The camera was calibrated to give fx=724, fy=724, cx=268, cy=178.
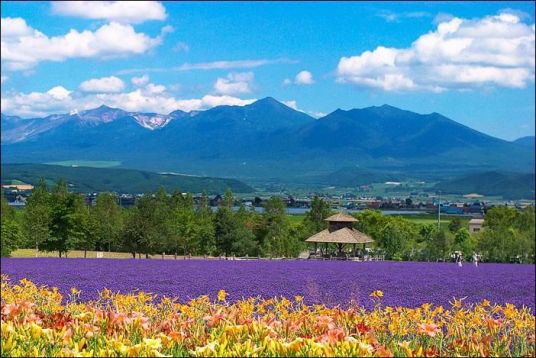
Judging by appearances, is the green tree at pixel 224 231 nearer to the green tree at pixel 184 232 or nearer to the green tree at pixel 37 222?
the green tree at pixel 184 232

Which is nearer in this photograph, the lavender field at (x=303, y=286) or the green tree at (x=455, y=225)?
the lavender field at (x=303, y=286)

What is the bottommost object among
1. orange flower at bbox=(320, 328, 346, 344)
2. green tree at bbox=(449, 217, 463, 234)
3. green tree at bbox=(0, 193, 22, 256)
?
green tree at bbox=(449, 217, 463, 234)

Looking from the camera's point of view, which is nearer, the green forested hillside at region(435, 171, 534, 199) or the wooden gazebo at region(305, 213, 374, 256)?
the wooden gazebo at region(305, 213, 374, 256)

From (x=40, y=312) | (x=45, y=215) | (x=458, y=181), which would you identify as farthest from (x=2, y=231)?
(x=458, y=181)

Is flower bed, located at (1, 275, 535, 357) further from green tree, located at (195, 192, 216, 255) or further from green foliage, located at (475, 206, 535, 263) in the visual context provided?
green foliage, located at (475, 206, 535, 263)

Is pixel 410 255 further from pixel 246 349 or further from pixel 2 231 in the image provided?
pixel 246 349

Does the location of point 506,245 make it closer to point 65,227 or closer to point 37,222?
point 65,227

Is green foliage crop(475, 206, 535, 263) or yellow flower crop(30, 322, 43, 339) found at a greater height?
yellow flower crop(30, 322, 43, 339)

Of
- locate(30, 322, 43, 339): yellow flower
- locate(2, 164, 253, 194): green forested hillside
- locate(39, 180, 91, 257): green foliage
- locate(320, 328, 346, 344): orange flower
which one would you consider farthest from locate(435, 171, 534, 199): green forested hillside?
locate(30, 322, 43, 339): yellow flower

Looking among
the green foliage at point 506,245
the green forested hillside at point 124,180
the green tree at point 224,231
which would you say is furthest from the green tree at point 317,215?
the green forested hillside at point 124,180
